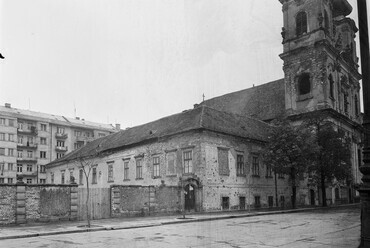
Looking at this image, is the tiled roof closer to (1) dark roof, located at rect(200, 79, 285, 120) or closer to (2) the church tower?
(1) dark roof, located at rect(200, 79, 285, 120)

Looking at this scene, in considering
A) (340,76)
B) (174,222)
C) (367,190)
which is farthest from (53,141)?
(367,190)

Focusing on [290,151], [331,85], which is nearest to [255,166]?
[290,151]

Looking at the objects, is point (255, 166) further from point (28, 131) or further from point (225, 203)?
point (28, 131)

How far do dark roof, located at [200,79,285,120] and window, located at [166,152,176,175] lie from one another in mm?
16137

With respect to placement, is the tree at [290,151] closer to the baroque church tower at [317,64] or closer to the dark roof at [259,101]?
the baroque church tower at [317,64]

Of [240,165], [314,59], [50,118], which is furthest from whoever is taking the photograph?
[50,118]

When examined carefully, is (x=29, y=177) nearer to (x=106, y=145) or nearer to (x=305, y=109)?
(x=106, y=145)

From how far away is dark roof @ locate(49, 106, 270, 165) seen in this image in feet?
98.8

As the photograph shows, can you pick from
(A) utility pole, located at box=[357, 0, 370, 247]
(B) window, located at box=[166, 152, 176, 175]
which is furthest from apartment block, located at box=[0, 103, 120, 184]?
Result: (A) utility pole, located at box=[357, 0, 370, 247]

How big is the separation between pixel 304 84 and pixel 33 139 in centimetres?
5089

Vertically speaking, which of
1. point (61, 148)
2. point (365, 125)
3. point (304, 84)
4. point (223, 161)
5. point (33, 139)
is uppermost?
point (304, 84)

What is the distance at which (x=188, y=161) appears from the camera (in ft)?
95.9

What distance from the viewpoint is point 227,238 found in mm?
12086

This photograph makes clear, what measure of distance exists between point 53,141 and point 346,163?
56.4 metres
